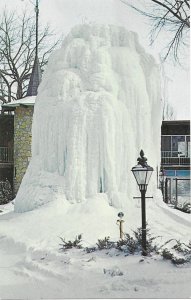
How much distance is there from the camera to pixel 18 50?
596 cm

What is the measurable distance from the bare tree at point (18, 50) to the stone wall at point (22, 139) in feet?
2.12

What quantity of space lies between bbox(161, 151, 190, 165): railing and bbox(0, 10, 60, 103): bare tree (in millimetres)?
2776

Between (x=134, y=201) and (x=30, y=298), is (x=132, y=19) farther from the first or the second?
(x=30, y=298)

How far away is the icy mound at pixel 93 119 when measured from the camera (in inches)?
145

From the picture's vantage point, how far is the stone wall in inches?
303

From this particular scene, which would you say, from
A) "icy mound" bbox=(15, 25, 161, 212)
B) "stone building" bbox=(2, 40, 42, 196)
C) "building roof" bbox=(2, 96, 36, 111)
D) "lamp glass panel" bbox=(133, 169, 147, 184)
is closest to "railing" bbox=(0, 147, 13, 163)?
"stone building" bbox=(2, 40, 42, 196)

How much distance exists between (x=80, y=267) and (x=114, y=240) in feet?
1.60

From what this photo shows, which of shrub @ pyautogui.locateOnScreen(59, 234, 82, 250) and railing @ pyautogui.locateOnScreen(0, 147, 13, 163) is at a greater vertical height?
railing @ pyautogui.locateOnScreen(0, 147, 13, 163)

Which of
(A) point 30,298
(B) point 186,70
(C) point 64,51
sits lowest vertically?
(A) point 30,298

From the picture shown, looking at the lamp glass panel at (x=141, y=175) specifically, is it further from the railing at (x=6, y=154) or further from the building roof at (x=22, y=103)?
the railing at (x=6, y=154)

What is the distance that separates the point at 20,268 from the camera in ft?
8.29

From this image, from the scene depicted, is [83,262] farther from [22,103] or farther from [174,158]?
[174,158]

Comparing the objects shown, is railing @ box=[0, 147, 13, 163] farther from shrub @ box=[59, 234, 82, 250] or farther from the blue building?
shrub @ box=[59, 234, 82, 250]

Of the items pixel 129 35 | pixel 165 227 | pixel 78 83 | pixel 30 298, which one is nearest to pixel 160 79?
pixel 129 35
